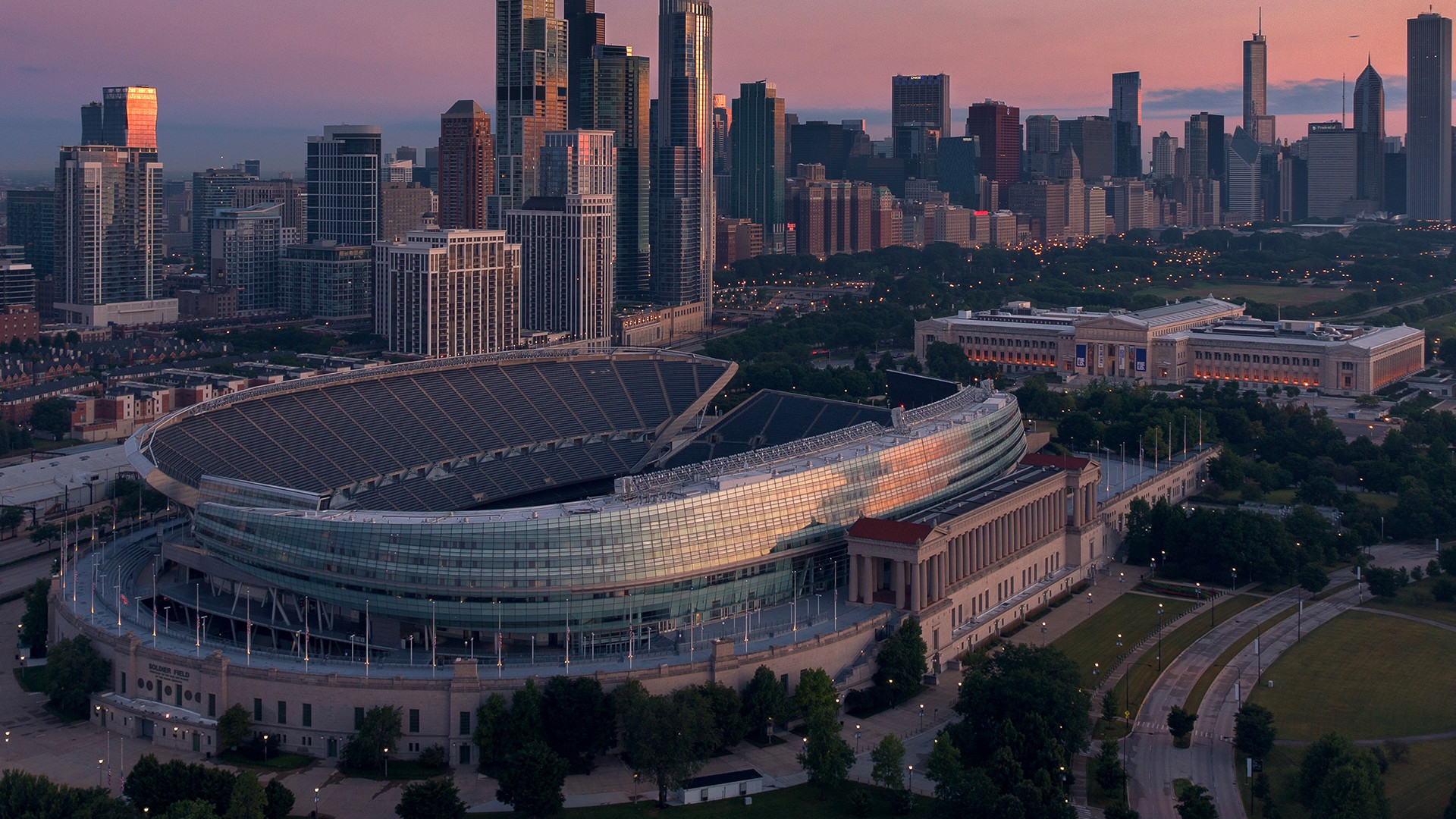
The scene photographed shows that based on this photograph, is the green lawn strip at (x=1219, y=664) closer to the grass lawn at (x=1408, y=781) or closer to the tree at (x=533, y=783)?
the grass lawn at (x=1408, y=781)

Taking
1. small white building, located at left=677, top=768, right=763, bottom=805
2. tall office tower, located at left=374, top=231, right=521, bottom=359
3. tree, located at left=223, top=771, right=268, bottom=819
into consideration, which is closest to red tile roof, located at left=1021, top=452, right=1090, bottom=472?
small white building, located at left=677, top=768, right=763, bottom=805

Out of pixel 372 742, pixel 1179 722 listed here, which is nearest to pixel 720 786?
pixel 372 742

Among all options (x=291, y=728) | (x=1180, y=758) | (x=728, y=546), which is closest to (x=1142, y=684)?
(x=1180, y=758)

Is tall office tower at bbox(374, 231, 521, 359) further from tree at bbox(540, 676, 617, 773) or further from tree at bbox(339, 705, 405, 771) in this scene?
tree at bbox(540, 676, 617, 773)

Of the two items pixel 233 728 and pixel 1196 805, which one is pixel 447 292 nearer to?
pixel 233 728

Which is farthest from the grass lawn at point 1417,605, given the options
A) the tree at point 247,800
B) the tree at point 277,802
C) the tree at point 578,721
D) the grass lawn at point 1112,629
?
the tree at point 247,800

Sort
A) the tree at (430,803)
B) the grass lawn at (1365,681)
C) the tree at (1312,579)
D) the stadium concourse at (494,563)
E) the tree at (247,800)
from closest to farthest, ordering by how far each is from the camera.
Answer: the tree at (247,800), the tree at (430,803), the stadium concourse at (494,563), the grass lawn at (1365,681), the tree at (1312,579)

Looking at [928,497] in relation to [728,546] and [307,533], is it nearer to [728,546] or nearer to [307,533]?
[728,546]
